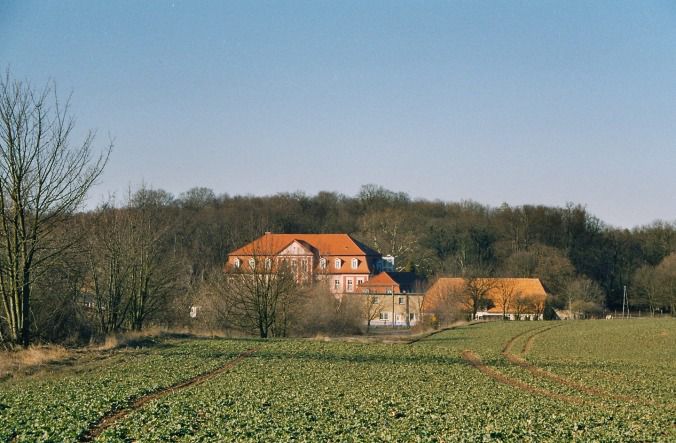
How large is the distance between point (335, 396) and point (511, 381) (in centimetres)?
876

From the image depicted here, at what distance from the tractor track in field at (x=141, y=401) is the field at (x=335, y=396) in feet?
0.16

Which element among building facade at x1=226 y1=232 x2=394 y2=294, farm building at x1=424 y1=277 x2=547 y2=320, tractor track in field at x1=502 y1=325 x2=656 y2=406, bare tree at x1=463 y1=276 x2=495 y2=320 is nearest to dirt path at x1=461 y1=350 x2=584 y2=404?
tractor track in field at x1=502 y1=325 x2=656 y2=406

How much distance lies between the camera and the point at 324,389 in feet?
72.6

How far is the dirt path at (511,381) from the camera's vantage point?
2212 cm

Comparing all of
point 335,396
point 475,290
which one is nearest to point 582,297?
point 475,290

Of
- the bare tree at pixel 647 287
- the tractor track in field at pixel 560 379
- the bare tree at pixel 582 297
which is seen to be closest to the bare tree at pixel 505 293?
the bare tree at pixel 582 297

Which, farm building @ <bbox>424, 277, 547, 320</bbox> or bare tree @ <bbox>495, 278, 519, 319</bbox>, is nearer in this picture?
farm building @ <bbox>424, 277, 547, 320</bbox>

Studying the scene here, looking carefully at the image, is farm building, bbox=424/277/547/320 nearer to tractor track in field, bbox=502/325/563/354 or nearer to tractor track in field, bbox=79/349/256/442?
tractor track in field, bbox=502/325/563/354

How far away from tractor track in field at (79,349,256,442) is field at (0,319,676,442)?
0.05 m

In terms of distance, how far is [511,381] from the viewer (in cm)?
2656

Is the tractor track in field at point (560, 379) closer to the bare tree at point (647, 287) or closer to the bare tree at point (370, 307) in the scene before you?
the bare tree at point (370, 307)

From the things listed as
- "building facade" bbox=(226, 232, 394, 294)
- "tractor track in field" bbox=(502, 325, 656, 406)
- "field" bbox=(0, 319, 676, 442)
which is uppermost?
"building facade" bbox=(226, 232, 394, 294)

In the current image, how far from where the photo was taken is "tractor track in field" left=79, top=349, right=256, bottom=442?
14664 mm

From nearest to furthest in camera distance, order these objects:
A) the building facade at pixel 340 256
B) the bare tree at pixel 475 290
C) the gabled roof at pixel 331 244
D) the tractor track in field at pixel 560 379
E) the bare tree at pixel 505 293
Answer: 1. the tractor track in field at pixel 560 379
2. the bare tree at pixel 475 290
3. the bare tree at pixel 505 293
4. the building facade at pixel 340 256
5. the gabled roof at pixel 331 244
